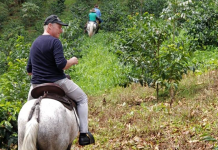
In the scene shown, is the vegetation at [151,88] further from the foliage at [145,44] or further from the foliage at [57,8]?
the foliage at [57,8]

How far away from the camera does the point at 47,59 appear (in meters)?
5.29

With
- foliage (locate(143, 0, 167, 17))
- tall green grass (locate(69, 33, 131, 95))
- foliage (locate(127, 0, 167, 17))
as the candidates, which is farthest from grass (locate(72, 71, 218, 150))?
foliage (locate(143, 0, 167, 17))

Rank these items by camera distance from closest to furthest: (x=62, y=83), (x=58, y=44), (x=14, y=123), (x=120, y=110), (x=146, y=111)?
1. (x=58, y=44)
2. (x=62, y=83)
3. (x=14, y=123)
4. (x=146, y=111)
5. (x=120, y=110)

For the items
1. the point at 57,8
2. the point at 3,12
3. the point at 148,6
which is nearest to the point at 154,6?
the point at 148,6

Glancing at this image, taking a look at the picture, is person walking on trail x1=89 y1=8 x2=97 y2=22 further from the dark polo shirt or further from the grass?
the dark polo shirt

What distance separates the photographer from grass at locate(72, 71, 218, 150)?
6.29 m

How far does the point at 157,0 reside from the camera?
80.4 feet

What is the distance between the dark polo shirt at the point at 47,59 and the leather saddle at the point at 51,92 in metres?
0.24

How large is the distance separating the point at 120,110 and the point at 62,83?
3.54 meters

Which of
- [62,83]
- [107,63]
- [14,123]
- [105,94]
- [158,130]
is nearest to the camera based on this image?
[62,83]

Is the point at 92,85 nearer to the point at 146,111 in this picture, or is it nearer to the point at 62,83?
the point at 146,111

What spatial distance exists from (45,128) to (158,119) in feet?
11.4

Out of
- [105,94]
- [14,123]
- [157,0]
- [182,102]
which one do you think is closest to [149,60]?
[182,102]

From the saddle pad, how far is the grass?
82.1 inches
